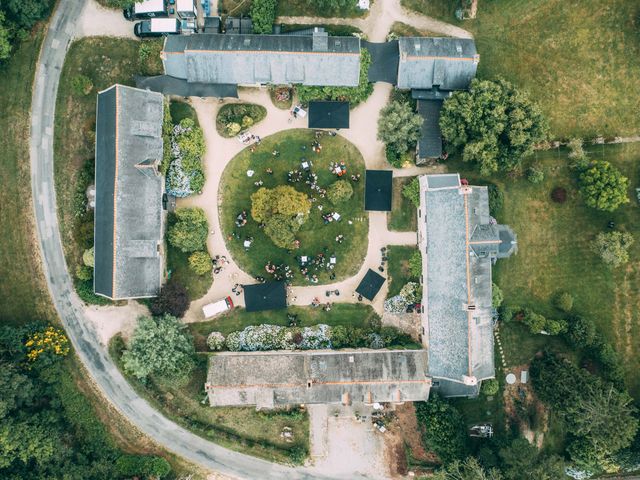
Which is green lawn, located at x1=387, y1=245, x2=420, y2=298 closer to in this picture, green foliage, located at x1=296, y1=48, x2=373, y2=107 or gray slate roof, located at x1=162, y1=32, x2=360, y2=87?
green foliage, located at x1=296, y1=48, x2=373, y2=107

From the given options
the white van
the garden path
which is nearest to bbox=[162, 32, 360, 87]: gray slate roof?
the garden path

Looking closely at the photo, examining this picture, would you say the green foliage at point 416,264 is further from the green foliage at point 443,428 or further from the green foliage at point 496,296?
the green foliage at point 443,428

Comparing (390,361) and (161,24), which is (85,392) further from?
(161,24)

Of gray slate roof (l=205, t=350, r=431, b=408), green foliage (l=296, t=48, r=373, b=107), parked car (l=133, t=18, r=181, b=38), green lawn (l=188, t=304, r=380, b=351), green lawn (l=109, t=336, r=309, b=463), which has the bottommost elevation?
green lawn (l=109, t=336, r=309, b=463)

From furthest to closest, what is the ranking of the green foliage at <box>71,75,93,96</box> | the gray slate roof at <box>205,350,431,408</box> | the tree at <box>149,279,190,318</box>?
the green foliage at <box>71,75,93,96</box> → the tree at <box>149,279,190,318</box> → the gray slate roof at <box>205,350,431,408</box>

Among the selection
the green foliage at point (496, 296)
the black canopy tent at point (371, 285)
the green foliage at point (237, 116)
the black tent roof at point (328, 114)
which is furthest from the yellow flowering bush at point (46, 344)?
the green foliage at point (496, 296)

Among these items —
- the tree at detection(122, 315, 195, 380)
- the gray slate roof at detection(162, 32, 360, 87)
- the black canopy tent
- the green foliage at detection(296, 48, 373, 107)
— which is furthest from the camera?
the black canopy tent
